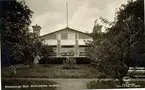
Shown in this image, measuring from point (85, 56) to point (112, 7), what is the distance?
558 mm

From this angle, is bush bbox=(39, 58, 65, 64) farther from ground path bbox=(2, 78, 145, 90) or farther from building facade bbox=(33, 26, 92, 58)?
ground path bbox=(2, 78, 145, 90)

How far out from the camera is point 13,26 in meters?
3.89

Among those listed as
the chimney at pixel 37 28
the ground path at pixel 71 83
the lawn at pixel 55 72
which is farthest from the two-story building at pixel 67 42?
the ground path at pixel 71 83

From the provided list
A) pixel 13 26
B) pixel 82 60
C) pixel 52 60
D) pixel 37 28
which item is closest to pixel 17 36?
pixel 13 26

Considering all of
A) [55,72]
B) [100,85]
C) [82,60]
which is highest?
[82,60]

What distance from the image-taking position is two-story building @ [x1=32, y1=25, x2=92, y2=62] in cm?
389

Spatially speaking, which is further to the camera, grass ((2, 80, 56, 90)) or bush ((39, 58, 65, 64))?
bush ((39, 58, 65, 64))

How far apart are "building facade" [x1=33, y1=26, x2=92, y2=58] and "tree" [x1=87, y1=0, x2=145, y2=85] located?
0.09 meters

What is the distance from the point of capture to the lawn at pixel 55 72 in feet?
12.7

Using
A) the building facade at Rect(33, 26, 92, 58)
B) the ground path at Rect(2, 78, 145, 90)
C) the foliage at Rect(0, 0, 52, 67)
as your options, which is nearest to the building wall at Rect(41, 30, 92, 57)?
the building facade at Rect(33, 26, 92, 58)

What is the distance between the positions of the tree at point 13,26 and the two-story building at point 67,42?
15 cm

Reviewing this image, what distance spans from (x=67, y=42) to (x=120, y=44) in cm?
53

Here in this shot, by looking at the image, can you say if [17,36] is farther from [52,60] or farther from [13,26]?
[52,60]

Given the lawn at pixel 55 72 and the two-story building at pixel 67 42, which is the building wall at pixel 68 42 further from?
the lawn at pixel 55 72
